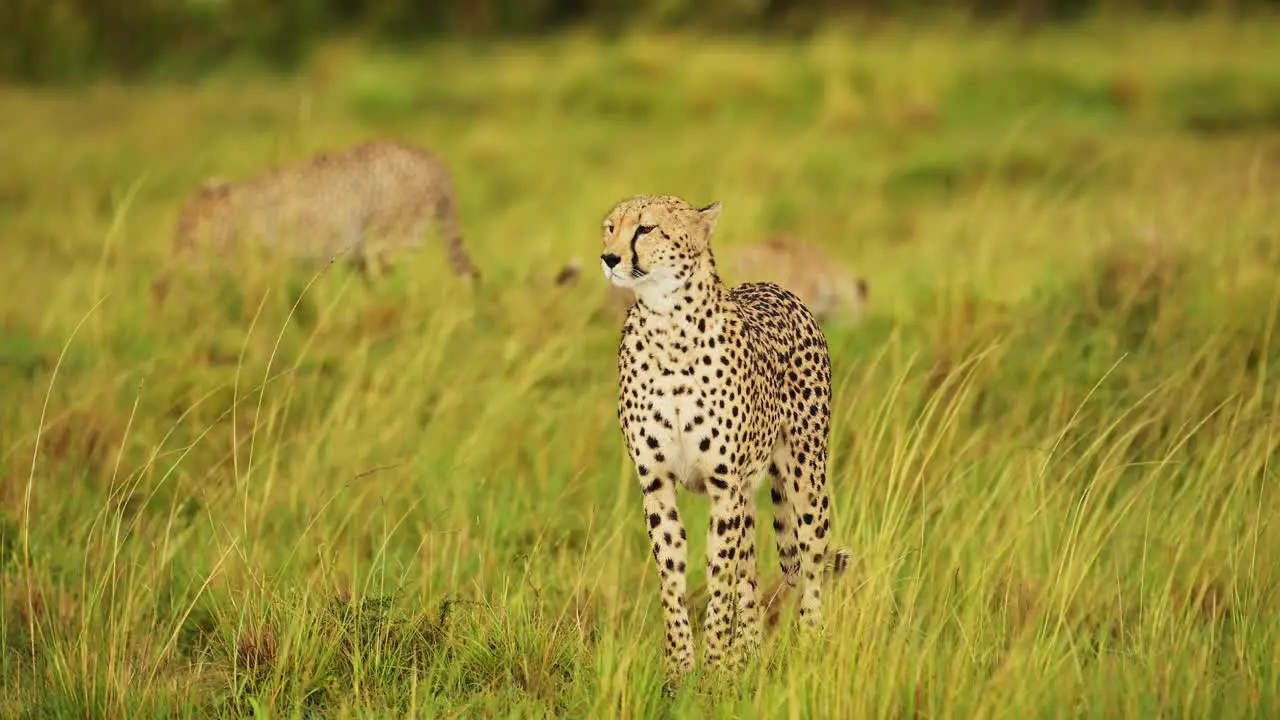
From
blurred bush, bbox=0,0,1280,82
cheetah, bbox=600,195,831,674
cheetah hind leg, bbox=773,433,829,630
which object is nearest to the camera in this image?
cheetah, bbox=600,195,831,674

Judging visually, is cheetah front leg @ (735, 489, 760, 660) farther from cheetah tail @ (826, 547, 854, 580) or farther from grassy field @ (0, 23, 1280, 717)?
cheetah tail @ (826, 547, 854, 580)

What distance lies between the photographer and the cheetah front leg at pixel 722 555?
10.6ft

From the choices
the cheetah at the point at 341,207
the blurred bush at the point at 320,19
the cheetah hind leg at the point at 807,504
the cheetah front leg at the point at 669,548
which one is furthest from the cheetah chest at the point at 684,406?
the blurred bush at the point at 320,19

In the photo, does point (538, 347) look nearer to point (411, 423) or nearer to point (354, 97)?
point (411, 423)

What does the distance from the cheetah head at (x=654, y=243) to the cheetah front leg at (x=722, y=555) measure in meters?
0.42

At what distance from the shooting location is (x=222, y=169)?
10828mm

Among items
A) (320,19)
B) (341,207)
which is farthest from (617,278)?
(320,19)

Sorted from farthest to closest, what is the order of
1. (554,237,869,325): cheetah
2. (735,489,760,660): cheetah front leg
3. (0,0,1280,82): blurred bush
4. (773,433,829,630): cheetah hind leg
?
1. (0,0,1280,82): blurred bush
2. (554,237,869,325): cheetah
3. (773,433,829,630): cheetah hind leg
4. (735,489,760,660): cheetah front leg

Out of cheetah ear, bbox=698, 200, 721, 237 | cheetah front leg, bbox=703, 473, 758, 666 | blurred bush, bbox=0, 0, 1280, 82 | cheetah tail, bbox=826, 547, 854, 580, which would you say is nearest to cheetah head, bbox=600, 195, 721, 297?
cheetah ear, bbox=698, 200, 721, 237

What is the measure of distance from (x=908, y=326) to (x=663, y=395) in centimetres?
322

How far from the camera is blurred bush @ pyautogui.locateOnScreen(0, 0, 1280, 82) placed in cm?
1769

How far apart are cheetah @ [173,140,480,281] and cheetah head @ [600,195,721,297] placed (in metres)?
4.04

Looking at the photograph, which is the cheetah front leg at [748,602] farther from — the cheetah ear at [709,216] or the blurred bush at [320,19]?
the blurred bush at [320,19]

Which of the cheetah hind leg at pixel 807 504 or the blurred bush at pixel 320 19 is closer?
the cheetah hind leg at pixel 807 504
